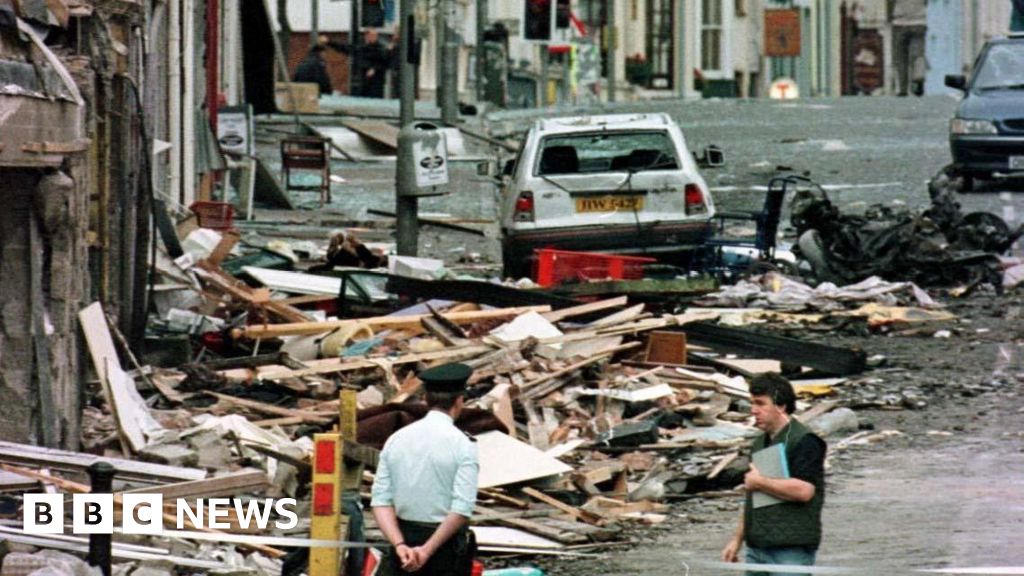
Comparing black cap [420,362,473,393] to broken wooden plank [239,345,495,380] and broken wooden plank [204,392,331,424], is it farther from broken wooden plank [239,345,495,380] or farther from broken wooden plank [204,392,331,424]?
broken wooden plank [239,345,495,380]

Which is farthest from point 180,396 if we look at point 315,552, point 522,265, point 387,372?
point 522,265

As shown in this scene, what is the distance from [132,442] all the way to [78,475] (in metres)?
0.98

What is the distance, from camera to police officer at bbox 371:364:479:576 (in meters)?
9.19

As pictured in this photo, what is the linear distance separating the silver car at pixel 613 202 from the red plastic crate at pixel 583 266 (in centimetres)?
42

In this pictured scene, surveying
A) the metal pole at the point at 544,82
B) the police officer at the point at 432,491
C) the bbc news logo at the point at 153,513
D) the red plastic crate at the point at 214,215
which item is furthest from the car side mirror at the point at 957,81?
the metal pole at the point at 544,82

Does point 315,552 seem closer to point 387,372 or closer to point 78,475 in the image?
point 78,475

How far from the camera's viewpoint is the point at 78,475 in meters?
12.4

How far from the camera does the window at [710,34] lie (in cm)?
9512

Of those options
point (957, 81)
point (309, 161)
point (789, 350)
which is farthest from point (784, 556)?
point (309, 161)

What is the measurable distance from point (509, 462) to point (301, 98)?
31410 mm

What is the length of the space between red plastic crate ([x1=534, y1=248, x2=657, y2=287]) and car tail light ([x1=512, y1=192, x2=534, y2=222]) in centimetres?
62

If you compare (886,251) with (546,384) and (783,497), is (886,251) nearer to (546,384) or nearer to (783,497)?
(546,384)

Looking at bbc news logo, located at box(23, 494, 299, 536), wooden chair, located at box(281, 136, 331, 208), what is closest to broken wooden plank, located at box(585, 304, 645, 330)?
bbc news logo, located at box(23, 494, 299, 536)

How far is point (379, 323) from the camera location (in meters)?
18.1
